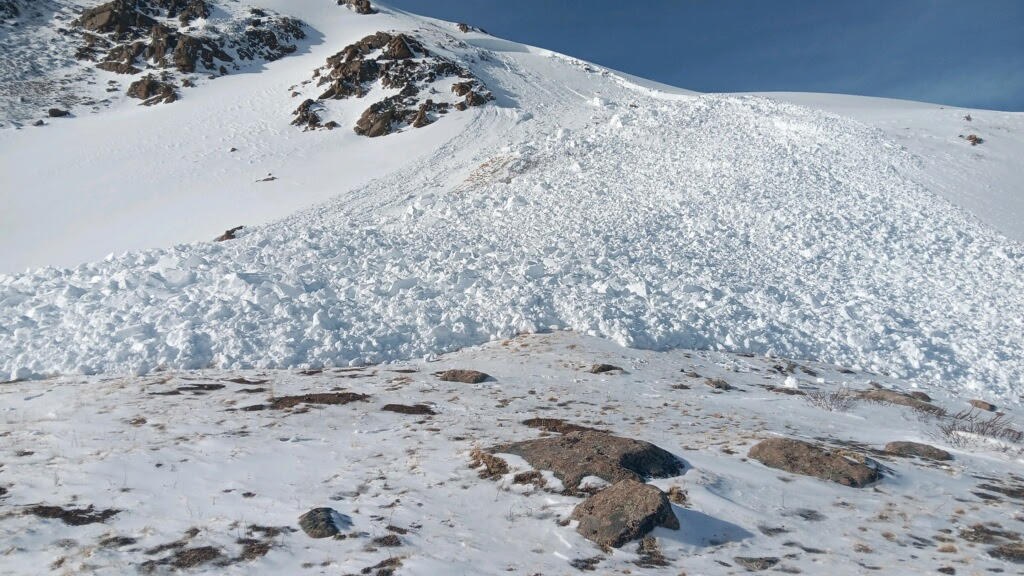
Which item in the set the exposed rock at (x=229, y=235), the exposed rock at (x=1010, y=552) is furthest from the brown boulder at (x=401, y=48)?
the exposed rock at (x=1010, y=552)

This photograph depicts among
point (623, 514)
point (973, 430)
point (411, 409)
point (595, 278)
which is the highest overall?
point (595, 278)

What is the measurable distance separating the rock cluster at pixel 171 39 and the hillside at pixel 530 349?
20.2 metres

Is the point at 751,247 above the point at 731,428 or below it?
above

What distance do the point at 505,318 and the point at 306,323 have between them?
13.9 ft

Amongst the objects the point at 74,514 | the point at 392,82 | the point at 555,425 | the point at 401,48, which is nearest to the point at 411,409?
the point at 555,425

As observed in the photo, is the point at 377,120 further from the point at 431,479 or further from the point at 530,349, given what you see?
the point at 431,479

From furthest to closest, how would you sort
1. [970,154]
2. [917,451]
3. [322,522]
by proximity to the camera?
[970,154], [917,451], [322,522]

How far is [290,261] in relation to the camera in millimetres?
15695

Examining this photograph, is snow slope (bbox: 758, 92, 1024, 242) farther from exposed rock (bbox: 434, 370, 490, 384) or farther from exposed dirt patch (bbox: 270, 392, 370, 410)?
exposed dirt patch (bbox: 270, 392, 370, 410)

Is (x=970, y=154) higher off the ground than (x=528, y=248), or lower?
higher

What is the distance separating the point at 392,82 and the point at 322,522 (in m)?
43.0

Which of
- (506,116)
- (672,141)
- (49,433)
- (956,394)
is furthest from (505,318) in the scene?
(506,116)

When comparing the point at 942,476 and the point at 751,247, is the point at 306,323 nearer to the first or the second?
the point at 942,476

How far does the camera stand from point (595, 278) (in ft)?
50.5
